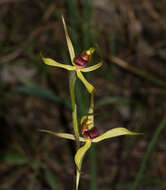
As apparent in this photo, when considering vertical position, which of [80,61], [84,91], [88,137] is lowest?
[84,91]

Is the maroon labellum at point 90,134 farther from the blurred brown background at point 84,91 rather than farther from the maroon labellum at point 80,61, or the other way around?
the blurred brown background at point 84,91

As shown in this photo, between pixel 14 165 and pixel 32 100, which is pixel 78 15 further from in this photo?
pixel 14 165

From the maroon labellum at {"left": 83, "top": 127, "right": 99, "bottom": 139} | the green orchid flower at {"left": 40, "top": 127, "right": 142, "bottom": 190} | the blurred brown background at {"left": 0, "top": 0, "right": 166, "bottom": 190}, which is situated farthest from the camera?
the blurred brown background at {"left": 0, "top": 0, "right": 166, "bottom": 190}

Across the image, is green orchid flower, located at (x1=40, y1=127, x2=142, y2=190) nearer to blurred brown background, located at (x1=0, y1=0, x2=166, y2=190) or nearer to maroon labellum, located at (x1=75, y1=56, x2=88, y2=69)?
maroon labellum, located at (x1=75, y1=56, x2=88, y2=69)

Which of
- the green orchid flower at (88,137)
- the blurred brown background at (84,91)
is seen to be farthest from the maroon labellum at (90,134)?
the blurred brown background at (84,91)

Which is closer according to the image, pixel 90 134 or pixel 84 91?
pixel 90 134

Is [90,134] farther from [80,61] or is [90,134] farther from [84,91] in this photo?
[84,91]

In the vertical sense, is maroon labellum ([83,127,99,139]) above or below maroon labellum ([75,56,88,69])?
below

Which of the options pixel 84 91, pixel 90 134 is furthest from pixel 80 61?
pixel 84 91

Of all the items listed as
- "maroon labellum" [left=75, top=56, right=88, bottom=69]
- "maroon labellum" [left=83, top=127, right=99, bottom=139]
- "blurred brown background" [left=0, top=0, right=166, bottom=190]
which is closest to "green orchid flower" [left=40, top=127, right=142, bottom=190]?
"maroon labellum" [left=83, top=127, right=99, bottom=139]

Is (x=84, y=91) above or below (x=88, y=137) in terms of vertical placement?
below

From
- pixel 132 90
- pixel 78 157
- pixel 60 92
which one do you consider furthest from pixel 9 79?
pixel 78 157
